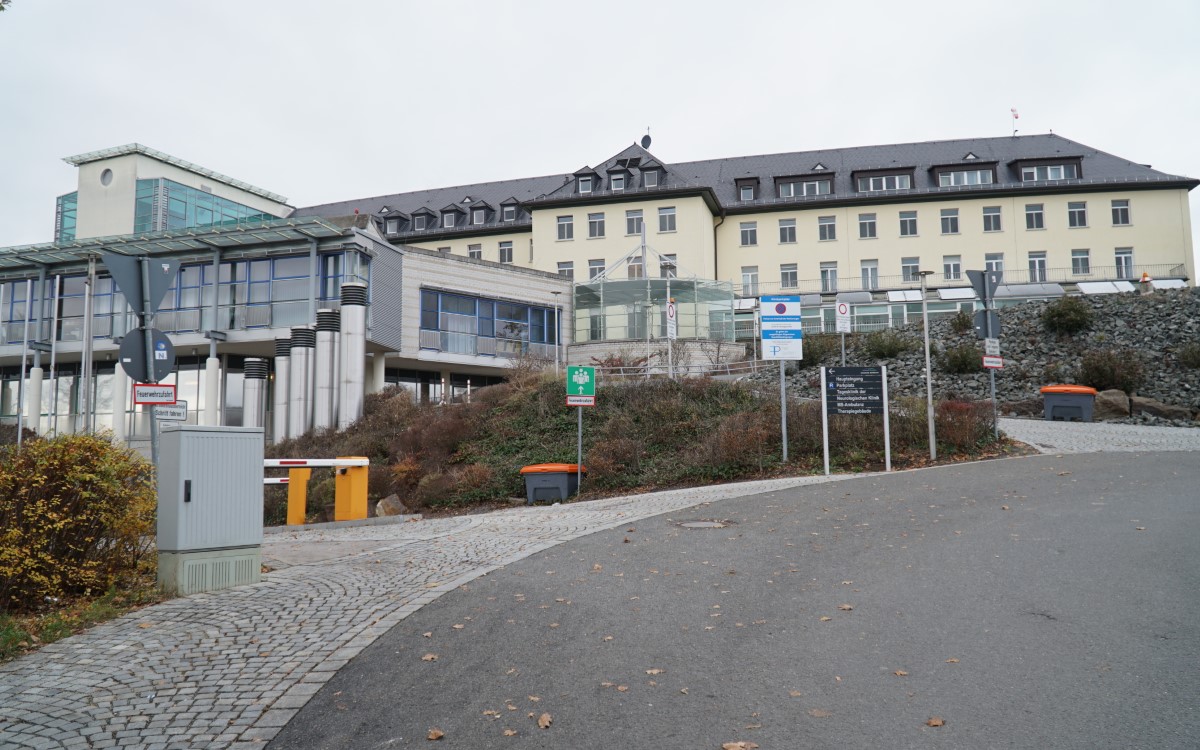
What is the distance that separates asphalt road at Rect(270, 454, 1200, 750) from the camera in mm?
4758

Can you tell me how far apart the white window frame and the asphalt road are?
134 feet

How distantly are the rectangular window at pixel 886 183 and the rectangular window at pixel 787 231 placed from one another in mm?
4578

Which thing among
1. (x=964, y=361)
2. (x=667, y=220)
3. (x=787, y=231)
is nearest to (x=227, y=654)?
(x=964, y=361)

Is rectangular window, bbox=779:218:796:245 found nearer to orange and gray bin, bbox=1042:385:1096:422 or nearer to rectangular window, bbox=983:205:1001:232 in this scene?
rectangular window, bbox=983:205:1001:232

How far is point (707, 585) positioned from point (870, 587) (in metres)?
1.45

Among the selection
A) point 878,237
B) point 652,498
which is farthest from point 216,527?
point 878,237

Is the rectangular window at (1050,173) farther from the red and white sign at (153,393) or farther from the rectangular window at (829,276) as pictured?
the red and white sign at (153,393)

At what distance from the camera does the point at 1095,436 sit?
19.9 metres

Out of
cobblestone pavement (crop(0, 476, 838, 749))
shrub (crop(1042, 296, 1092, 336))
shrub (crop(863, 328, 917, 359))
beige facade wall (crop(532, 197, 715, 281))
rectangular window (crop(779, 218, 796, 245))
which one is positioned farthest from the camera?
rectangular window (crop(779, 218, 796, 245))

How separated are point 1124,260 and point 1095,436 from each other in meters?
37.3

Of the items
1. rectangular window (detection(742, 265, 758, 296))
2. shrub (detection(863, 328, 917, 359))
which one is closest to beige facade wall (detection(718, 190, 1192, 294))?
rectangular window (detection(742, 265, 758, 296))

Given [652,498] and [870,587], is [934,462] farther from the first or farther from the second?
[870,587]

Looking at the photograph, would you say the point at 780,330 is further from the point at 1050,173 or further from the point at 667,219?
the point at 1050,173

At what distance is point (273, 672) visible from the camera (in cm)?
577
